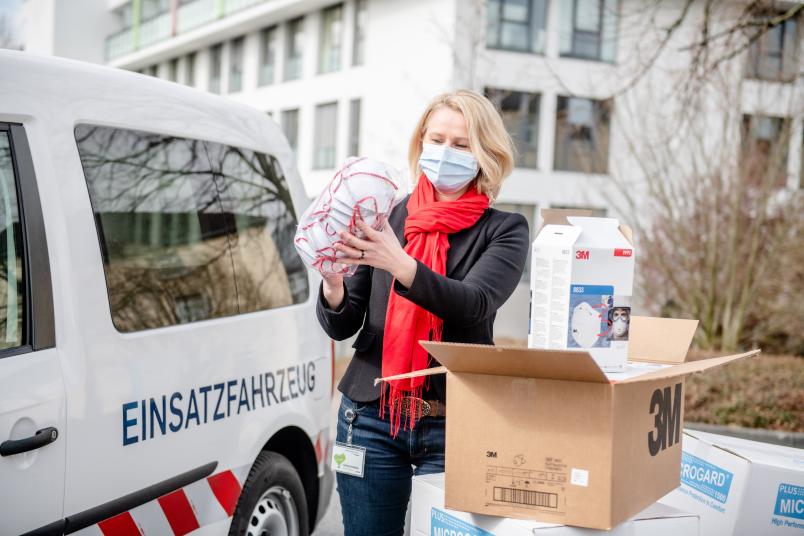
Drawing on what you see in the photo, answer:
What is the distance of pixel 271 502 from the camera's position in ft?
10.1

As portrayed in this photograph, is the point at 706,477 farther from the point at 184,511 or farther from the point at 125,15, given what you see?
the point at 125,15

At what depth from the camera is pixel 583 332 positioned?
1857 millimetres

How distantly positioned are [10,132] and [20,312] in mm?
473

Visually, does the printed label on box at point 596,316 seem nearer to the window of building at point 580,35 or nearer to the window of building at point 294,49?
the window of building at point 580,35

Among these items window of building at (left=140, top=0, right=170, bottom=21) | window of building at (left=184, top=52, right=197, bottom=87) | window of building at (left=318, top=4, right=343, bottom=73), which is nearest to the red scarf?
window of building at (left=318, top=4, right=343, bottom=73)

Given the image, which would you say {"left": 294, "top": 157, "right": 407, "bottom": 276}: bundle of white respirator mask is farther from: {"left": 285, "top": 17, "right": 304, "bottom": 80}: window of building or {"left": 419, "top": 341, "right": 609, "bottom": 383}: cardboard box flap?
{"left": 285, "top": 17, "right": 304, "bottom": 80}: window of building

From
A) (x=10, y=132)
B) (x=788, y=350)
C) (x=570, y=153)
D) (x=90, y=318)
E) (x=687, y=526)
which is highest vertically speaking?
(x=570, y=153)

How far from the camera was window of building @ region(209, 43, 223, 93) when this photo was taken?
1100 inches

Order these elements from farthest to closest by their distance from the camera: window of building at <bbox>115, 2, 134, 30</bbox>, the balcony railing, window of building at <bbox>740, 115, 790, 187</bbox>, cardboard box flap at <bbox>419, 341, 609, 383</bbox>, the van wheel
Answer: window of building at <bbox>115, 2, 134, 30</bbox>
the balcony railing
window of building at <bbox>740, 115, 790, 187</bbox>
the van wheel
cardboard box flap at <bbox>419, 341, 609, 383</bbox>

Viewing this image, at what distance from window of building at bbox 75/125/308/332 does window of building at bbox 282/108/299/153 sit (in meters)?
21.2

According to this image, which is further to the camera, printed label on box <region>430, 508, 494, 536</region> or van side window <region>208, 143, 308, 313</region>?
van side window <region>208, 143, 308, 313</region>

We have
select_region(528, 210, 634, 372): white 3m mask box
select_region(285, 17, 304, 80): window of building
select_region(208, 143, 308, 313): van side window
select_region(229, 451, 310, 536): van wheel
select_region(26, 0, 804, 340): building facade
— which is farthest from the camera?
select_region(285, 17, 304, 80): window of building

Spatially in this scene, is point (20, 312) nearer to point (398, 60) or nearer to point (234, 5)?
point (398, 60)

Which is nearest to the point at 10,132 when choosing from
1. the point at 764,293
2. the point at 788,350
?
the point at 764,293
